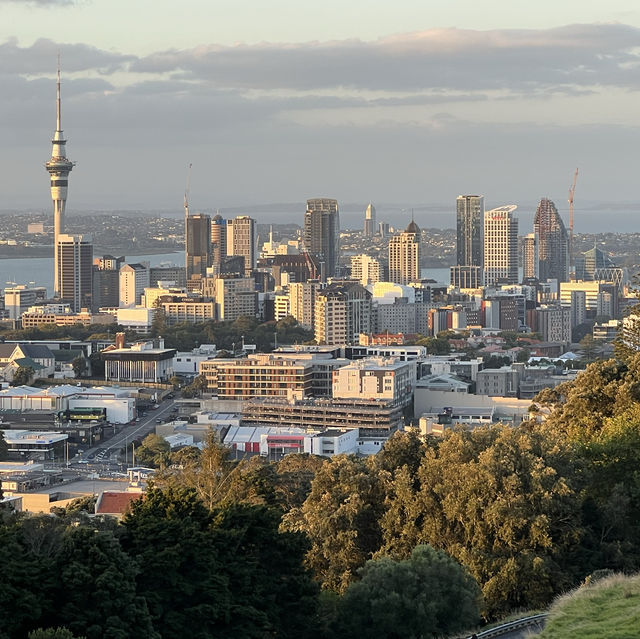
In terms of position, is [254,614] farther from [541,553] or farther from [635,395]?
[635,395]

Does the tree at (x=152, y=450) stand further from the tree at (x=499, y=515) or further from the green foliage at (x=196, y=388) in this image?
the tree at (x=499, y=515)

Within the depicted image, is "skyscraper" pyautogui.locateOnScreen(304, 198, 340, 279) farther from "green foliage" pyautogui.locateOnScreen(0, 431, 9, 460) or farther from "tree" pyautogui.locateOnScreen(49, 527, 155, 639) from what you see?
"tree" pyautogui.locateOnScreen(49, 527, 155, 639)

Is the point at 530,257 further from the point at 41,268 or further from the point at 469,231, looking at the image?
the point at 41,268

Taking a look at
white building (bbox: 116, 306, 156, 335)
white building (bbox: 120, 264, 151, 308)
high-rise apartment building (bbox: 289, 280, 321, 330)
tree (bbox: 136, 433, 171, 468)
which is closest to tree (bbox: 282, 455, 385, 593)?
tree (bbox: 136, 433, 171, 468)

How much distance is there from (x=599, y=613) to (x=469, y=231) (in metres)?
91.8

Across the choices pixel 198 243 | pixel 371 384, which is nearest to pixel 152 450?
pixel 371 384

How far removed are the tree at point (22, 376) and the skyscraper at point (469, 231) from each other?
54.5 meters

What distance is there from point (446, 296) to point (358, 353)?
84.6 ft

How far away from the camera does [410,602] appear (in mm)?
10125

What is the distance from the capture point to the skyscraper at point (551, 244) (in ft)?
327

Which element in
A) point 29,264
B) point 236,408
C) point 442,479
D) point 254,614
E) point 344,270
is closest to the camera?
point 254,614

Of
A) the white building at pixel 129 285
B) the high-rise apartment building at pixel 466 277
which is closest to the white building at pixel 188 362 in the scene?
the white building at pixel 129 285

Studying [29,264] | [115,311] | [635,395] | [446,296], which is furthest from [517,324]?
[29,264]

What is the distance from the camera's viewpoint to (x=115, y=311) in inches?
2672
